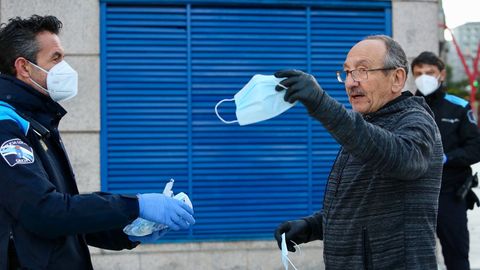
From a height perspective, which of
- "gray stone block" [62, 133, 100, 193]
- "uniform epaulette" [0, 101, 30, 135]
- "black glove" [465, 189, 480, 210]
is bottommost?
"black glove" [465, 189, 480, 210]

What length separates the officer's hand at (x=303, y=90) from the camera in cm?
226

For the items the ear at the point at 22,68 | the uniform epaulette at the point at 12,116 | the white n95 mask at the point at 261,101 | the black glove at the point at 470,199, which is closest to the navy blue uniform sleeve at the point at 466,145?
the black glove at the point at 470,199

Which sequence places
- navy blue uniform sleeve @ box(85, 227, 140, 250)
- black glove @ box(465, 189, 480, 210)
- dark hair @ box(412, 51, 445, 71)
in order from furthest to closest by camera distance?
→ dark hair @ box(412, 51, 445, 71) < black glove @ box(465, 189, 480, 210) < navy blue uniform sleeve @ box(85, 227, 140, 250)

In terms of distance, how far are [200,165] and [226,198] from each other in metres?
0.43

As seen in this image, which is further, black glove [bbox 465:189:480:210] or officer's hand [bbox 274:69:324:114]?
black glove [bbox 465:189:480:210]

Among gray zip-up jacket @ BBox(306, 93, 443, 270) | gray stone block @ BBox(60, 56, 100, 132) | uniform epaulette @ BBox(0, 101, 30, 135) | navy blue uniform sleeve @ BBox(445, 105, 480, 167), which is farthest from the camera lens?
gray stone block @ BBox(60, 56, 100, 132)

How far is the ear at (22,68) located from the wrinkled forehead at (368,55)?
1437 mm

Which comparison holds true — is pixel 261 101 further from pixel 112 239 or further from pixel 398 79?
pixel 112 239

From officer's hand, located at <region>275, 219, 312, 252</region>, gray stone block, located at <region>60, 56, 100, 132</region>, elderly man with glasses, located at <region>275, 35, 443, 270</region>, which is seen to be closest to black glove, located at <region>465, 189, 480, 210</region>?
officer's hand, located at <region>275, 219, 312, 252</region>

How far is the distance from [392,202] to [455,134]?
10.7 ft

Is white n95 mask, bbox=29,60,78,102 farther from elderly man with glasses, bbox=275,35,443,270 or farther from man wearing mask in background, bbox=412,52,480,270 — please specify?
man wearing mask in background, bbox=412,52,480,270

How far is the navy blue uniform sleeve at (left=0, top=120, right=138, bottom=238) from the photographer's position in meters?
2.56

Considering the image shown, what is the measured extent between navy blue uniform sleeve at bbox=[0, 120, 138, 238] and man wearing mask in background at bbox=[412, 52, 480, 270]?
364cm

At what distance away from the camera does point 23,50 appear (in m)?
3.02
